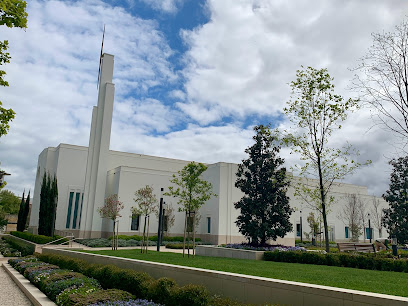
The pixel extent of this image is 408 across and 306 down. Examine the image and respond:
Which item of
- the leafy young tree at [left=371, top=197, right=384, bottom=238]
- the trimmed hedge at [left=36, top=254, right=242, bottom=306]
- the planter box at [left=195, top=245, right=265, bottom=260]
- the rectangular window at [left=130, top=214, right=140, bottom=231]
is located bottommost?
the trimmed hedge at [left=36, top=254, right=242, bottom=306]

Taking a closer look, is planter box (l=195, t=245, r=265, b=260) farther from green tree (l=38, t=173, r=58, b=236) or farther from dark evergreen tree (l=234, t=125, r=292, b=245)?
green tree (l=38, t=173, r=58, b=236)

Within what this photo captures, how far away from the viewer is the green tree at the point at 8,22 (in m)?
7.40

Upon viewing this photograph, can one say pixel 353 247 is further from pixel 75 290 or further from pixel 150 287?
pixel 75 290

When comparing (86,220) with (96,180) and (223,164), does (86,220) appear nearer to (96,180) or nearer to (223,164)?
(96,180)

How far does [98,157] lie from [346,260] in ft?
80.8

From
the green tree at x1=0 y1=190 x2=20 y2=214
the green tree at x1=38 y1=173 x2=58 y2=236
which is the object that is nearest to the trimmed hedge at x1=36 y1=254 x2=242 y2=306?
the green tree at x1=38 y1=173 x2=58 y2=236

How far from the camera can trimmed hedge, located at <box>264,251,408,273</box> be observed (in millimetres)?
10047

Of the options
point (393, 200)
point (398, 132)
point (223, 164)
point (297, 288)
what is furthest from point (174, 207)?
point (297, 288)

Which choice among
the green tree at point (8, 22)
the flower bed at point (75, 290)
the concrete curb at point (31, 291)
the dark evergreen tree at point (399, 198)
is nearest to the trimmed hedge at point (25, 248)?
the concrete curb at point (31, 291)

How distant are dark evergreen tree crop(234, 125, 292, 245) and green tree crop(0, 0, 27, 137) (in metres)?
12.4

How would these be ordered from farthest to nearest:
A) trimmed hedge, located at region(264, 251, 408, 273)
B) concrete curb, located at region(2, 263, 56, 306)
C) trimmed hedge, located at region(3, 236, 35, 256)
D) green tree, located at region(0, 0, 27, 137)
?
trimmed hedge, located at region(3, 236, 35, 256)
trimmed hedge, located at region(264, 251, 408, 273)
concrete curb, located at region(2, 263, 56, 306)
green tree, located at region(0, 0, 27, 137)

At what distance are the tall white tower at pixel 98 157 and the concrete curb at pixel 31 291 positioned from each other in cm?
1541

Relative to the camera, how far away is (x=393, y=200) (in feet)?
99.9

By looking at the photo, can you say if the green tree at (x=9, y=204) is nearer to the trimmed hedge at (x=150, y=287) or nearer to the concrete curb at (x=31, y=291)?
the concrete curb at (x=31, y=291)
